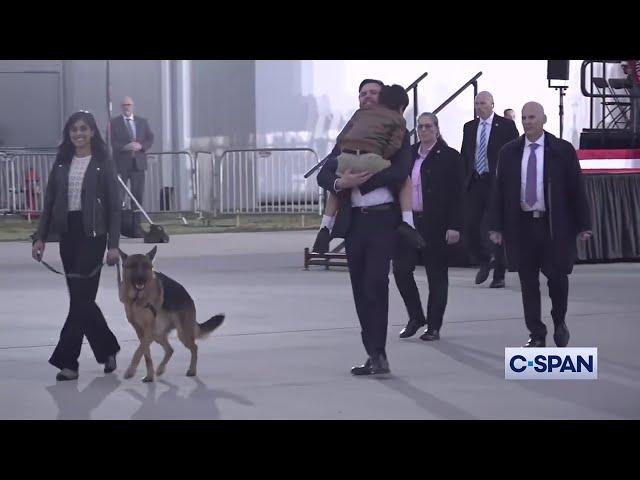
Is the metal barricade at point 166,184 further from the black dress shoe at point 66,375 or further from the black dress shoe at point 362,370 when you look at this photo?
the black dress shoe at point 362,370

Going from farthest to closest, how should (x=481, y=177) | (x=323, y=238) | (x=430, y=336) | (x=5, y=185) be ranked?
(x=5, y=185) < (x=481, y=177) < (x=430, y=336) < (x=323, y=238)

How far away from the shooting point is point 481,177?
13352mm

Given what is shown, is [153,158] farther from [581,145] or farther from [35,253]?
[35,253]

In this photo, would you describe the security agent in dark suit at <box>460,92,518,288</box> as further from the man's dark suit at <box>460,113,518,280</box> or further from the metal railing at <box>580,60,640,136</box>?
the metal railing at <box>580,60,640,136</box>

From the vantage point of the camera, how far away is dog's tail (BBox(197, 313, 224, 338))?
8758 millimetres

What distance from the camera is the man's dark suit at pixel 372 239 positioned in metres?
8.59

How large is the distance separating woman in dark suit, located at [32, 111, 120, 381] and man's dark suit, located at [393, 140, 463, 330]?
2492 mm

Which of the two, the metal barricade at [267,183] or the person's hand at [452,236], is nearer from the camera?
the person's hand at [452,236]

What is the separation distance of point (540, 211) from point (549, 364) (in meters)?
1.31

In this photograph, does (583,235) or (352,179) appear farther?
(583,235)

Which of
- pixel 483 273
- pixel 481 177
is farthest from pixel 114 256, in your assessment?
pixel 483 273

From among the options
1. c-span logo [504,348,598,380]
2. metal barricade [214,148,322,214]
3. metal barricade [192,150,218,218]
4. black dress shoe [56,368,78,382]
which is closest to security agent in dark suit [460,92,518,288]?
c-span logo [504,348,598,380]

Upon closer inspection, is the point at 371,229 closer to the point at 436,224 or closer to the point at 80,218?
the point at 80,218

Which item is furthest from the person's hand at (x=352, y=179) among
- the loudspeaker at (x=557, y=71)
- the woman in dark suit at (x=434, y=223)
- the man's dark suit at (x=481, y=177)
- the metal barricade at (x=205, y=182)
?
the metal barricade at (x=205, y=182)
